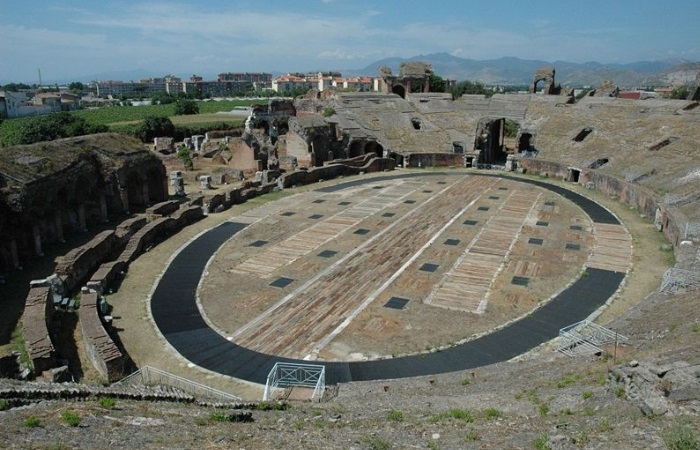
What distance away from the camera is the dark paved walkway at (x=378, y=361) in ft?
43.2

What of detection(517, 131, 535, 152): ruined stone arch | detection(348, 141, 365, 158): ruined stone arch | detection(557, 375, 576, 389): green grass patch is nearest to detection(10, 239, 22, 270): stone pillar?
detection(557, 375, 576, 389): green grass patch

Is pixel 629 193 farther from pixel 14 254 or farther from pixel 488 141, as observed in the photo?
pixel 14 254

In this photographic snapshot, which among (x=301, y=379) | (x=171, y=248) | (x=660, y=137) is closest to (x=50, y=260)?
(x=171, y=248)

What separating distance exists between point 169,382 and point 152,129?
186ft

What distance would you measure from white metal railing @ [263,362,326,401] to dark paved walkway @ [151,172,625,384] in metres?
0.32

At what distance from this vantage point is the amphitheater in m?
13.8

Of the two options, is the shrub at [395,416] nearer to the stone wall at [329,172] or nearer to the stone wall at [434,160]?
the stone wall at [329,172]

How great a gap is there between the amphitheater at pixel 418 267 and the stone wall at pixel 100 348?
8 centimetres

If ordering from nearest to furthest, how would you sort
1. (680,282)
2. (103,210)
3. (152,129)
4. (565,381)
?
(565,381) < (680,282) < (103,210) < (152,129)

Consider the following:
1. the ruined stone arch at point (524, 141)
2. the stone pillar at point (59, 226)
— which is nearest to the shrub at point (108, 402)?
the stone pillar at point (59, 226)

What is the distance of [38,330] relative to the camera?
537 inches

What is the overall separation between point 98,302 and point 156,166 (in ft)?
48.7

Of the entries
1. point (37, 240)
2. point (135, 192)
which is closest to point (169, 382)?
point (37, 240)

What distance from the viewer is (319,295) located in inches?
690
